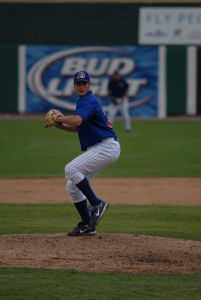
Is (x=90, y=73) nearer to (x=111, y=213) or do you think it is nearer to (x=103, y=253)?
(x=111, y=213)

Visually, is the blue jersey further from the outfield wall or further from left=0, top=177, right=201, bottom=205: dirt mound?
the outfield wall

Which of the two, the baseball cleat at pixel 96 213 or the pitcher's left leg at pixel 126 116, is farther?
the pitcher's left leg at pixel 126 116

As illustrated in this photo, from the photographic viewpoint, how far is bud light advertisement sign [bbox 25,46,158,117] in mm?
30953

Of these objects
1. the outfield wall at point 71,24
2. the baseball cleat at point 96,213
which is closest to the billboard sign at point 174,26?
the outfield wall at point 71,24

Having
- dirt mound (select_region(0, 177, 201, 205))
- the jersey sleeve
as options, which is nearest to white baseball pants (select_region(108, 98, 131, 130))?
dirt mound (select_region(0, 177, 201, 205))

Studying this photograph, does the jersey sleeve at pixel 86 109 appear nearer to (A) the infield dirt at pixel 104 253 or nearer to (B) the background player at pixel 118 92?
(A) the infield dirt at pixel 104 253

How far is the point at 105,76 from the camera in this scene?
31.1 metres

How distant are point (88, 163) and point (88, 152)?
5.7 inches

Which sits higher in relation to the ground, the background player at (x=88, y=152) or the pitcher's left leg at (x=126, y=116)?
the background player at (x=88, y=152)

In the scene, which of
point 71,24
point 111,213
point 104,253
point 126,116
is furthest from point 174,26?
point 104,253

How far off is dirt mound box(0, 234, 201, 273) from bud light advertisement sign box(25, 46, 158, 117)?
2139 cm

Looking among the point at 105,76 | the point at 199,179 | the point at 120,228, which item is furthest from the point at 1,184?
the point at 105,76

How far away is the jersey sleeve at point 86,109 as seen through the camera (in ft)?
30.6

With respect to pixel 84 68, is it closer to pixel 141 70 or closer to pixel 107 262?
pixel 141 70
